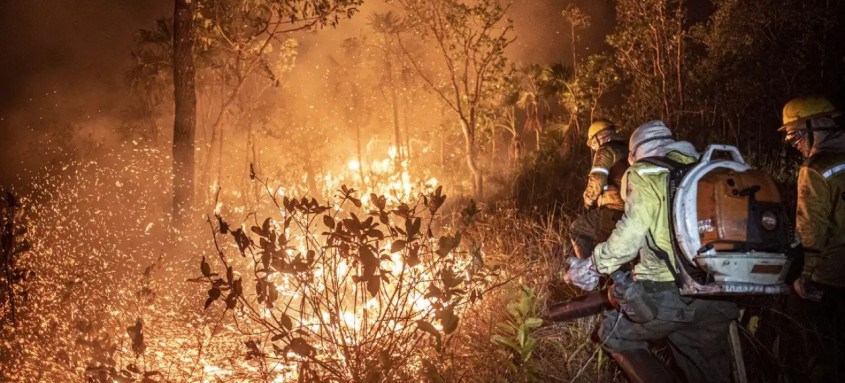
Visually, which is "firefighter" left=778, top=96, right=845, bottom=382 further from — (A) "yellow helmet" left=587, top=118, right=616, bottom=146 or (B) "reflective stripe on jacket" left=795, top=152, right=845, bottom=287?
(A) "yellow helmet" left=587, top=118, right=616, bottom=146

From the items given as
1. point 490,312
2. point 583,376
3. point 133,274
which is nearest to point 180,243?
point 133,274

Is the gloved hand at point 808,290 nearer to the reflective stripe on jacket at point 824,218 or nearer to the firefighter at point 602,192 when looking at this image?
the reflective stripe on jacket at point 824,218

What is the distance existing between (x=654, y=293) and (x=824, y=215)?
1.22m

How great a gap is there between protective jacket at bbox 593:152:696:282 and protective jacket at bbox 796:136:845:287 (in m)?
0.92

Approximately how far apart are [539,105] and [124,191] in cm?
1399

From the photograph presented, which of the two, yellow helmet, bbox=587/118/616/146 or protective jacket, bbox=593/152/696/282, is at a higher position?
yellow helmet, bbox=587/118/616/146

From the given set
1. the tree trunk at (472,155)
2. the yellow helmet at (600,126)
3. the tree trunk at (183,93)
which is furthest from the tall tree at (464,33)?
the yellow helmet at (600,126)

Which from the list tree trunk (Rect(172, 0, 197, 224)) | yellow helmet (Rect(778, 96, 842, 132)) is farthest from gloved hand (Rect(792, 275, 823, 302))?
tree trunk (Rect(172, 0, 197, 224))

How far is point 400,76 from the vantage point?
126 feet

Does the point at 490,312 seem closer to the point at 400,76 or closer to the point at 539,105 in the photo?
the point at 539,105

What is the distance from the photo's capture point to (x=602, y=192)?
5.26 metres

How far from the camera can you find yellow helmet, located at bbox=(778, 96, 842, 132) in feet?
11.8

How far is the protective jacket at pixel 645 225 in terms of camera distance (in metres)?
3.08

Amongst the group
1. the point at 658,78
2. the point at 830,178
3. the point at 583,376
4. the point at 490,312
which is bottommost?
the point at 583,376
